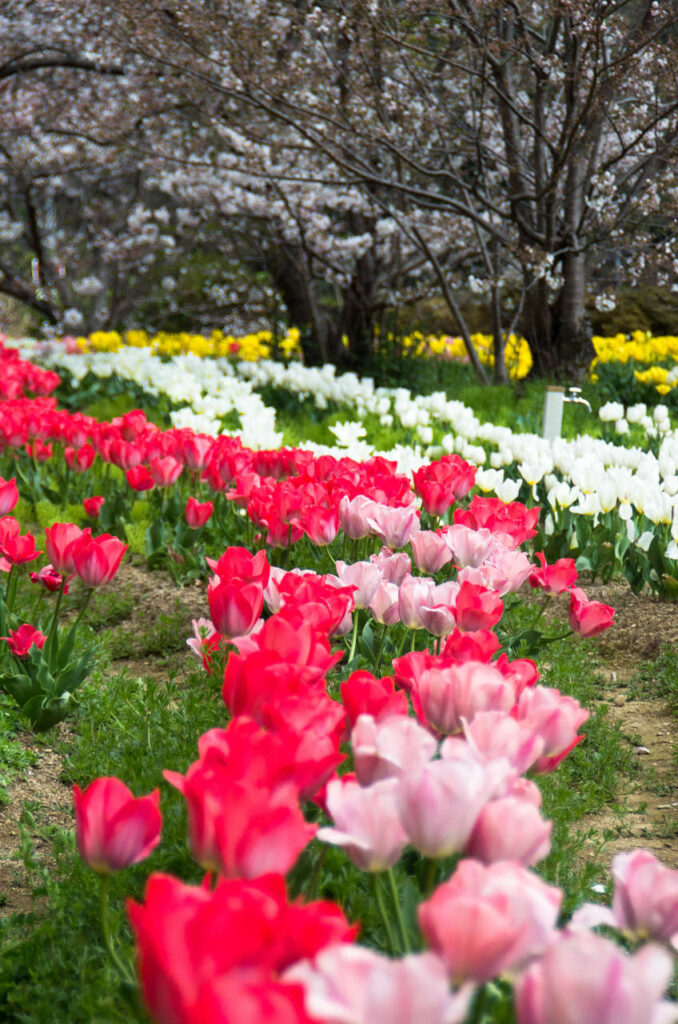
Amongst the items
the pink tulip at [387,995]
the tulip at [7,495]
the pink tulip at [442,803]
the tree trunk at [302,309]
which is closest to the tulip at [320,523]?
the tulip at [7,495]

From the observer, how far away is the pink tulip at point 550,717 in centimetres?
117

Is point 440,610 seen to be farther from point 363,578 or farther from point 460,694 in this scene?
point 460,694

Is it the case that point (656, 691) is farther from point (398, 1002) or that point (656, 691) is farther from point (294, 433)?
point (294, 433)

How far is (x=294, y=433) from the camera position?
613 cm

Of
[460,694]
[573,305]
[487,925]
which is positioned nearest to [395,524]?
[460,694]

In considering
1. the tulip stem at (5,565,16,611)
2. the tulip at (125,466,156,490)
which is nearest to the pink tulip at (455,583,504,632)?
the tulip stem at (5,565,16,611)

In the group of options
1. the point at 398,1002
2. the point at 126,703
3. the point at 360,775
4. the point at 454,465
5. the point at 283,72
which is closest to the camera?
the point at 398,1002

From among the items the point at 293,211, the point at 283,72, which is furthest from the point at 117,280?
the point at 283,72

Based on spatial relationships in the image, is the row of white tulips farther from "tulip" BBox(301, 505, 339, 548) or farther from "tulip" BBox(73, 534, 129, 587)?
"tulip" BBox(73, 534, 129, 587)

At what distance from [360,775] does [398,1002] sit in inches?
17.0

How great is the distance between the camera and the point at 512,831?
0.89 m

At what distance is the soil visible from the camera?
84.5 inches

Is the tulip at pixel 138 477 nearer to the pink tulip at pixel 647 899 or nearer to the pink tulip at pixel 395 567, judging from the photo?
the pink tulip at pixel 395 567

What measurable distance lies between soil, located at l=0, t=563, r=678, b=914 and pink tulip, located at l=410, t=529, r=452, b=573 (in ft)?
2.30
